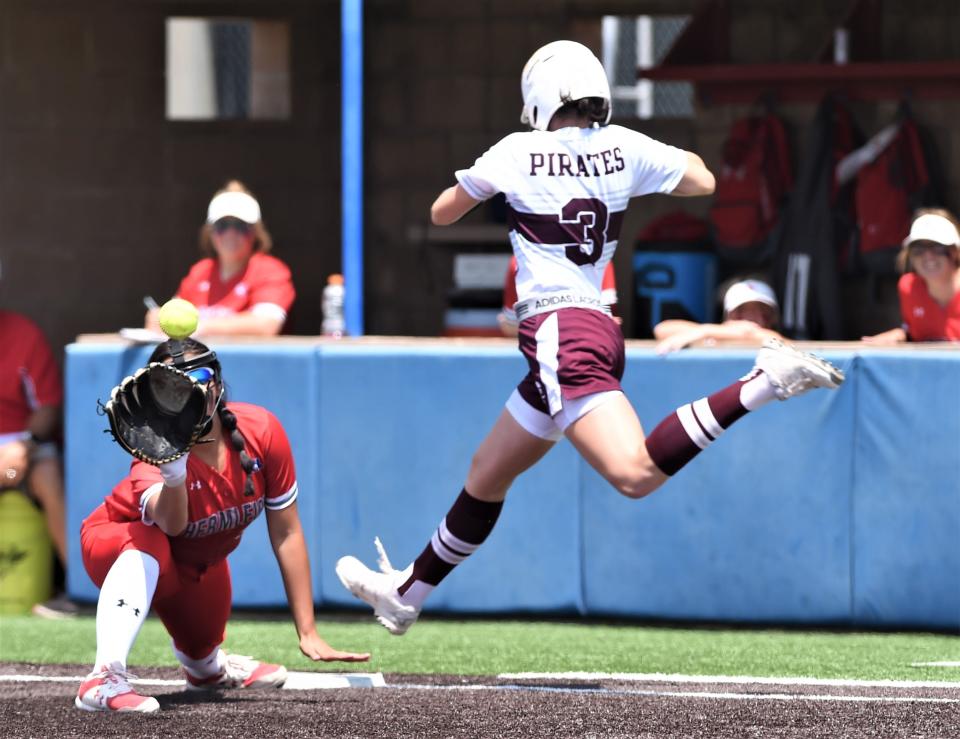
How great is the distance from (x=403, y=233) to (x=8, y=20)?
8.88ft

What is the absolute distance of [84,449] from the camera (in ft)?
23.9

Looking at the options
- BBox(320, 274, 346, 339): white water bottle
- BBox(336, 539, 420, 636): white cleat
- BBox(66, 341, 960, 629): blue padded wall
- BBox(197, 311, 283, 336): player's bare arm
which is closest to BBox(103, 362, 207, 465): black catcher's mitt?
BBox(336, 539, 420, 636): white cleat

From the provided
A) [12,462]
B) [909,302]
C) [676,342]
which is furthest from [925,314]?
[12,462]

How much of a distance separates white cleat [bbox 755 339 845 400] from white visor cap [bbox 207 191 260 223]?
354 cm

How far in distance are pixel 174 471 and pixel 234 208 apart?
3.38 metres

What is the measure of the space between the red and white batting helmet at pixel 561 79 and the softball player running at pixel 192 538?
1196mm

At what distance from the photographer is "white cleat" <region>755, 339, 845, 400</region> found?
4.52 meters

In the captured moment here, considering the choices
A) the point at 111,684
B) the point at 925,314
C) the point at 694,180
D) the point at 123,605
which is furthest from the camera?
the point at 925,314

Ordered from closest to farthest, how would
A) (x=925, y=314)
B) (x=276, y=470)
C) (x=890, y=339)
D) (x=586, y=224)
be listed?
(x=276, y=470)
(x=586, y=224)
(x=925, y=314)
(x=890, y=339)

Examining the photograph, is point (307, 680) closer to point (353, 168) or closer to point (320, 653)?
point (320, 653)

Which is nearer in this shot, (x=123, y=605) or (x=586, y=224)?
(x=123, y=605)

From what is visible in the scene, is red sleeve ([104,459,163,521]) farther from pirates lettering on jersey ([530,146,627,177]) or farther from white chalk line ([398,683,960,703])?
pirates lettering on jersey ([530,146,627,177])

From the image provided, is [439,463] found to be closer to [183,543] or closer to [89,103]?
[183,543]

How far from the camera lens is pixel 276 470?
483 centimetres
